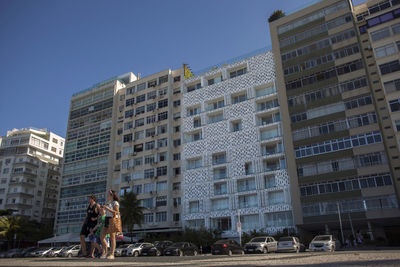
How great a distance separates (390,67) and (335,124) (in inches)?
383

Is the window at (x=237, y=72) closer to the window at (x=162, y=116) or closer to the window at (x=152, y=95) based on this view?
the window at (x=162, y=116)

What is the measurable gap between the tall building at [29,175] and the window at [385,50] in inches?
3083

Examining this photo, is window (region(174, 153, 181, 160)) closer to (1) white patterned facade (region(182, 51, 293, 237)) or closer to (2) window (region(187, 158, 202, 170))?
(1) white patterned facade (region(182, 51, 293, 237))

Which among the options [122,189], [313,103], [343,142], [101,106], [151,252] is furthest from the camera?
[101,106]

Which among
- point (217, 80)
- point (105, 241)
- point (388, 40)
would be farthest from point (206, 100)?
point (105, 241)

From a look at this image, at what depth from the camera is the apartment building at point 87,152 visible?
2682 inches

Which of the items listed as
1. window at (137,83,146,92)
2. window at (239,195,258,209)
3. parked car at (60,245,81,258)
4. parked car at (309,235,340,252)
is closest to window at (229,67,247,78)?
window at (137,83,146,92)

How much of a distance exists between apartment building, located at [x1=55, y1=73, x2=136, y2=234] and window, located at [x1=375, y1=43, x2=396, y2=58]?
160ft

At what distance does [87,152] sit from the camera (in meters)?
72.2

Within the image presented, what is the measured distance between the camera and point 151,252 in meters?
34.0

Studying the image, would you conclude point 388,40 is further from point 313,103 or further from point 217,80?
point 217,80

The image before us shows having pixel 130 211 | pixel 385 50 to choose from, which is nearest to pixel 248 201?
pixel 130 211

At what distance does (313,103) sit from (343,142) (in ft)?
23.2

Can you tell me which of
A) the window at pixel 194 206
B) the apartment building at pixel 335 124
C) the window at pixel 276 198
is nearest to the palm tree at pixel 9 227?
the window at pixel 194 206
